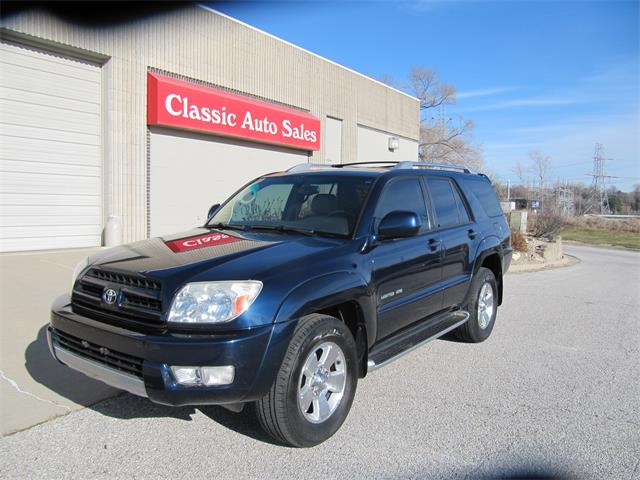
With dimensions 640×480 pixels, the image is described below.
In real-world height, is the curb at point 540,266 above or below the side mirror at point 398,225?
below

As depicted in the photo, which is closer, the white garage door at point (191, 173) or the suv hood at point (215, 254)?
the suv hood at point (215, 254)

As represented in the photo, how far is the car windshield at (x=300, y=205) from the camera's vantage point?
4.15 meters

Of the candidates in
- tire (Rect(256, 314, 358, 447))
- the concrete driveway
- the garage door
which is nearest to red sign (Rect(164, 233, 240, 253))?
tire (Rect(256, 314, 358, 447))

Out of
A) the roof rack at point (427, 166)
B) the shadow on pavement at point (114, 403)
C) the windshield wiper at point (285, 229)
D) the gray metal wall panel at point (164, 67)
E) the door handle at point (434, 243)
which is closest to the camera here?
the shadow on pavement at point (114, 403)

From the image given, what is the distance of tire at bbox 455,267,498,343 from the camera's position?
5633 millimetres

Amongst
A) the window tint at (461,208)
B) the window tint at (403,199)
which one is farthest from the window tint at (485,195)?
the window tint at (403,199)

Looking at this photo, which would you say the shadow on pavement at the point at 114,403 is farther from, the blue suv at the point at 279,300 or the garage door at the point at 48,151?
the garage door at the point at 48,151

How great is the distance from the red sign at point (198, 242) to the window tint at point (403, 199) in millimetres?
1233

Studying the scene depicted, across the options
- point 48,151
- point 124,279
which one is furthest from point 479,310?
point 48,151

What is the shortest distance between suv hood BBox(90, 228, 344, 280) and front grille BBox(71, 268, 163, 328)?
6 cm

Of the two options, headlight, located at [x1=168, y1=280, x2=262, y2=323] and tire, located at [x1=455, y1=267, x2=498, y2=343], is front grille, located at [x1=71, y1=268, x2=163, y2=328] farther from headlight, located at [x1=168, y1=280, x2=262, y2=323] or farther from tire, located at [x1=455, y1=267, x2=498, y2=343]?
tire, located at [x1=455, y1=267, x2=498, y2=343]

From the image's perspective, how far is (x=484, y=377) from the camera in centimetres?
478

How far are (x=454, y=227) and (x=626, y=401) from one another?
2.10 meters

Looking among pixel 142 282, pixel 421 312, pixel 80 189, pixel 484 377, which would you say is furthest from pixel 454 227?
pixel 80 189
